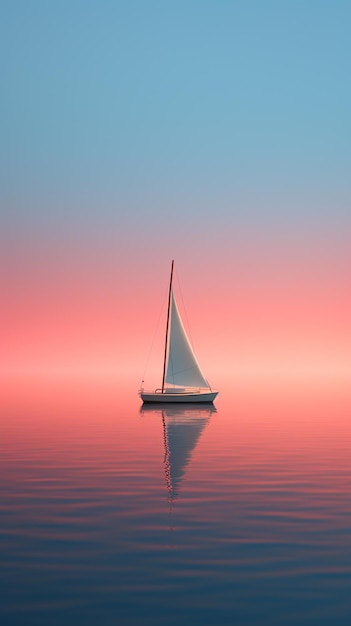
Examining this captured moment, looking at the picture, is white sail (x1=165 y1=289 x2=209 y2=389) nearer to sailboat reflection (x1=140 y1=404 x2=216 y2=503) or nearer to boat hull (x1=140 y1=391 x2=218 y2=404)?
boat hull (x1=140 y1=391 x2=218 y2=404)

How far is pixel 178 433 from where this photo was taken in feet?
216

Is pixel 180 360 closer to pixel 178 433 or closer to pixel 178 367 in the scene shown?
pixel 178 367

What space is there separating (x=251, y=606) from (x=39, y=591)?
15.5 ft

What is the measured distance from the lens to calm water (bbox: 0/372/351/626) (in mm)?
16891

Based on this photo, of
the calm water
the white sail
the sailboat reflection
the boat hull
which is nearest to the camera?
the calm water

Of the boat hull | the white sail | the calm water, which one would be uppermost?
the white sail

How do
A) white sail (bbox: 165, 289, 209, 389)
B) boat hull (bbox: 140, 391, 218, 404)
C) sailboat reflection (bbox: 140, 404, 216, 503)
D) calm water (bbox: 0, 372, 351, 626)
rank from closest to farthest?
1. calm water (bbox: 0, 372, 351, 626)
2. sailboat reflection (bbox: 140, 404, 216, 503)
3. white sail (bbox: 165, 289, 209, 389)
4. boat hull (bbox: 140, 391, 218, 404)

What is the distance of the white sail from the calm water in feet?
147

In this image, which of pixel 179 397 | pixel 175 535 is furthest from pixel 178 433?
pixel 175 535

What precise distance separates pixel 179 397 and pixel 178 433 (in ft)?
116

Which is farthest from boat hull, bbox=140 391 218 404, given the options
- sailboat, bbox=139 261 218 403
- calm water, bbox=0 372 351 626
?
calm water, bbox=0 372 351 626

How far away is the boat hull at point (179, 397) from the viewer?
332 feet

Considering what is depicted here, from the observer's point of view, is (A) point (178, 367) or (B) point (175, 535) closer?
(B) point (175, 535)

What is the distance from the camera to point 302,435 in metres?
64.4
